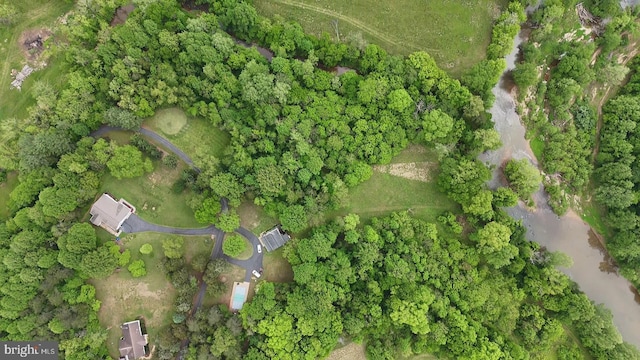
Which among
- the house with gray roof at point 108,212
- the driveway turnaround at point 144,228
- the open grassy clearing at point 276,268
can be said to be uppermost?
the house with gray roof at point 108,212

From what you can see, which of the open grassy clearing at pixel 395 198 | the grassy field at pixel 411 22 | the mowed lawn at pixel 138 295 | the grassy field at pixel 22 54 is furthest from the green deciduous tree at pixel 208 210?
the grassy field at pixel 411 22

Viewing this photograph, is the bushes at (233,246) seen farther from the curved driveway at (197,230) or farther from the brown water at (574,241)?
the brown water at (574,241)

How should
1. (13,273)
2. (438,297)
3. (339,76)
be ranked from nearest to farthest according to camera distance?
(13,273) → (438,297) → (339,76)

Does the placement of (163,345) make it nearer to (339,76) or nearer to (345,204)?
(345,204)

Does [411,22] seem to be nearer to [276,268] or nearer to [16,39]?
[276,268]

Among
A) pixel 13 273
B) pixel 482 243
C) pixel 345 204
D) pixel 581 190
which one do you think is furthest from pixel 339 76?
pixel 13 273

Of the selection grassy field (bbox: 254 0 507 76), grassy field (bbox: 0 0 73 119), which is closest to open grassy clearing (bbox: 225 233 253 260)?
grassy field (bbox: 254 0 507 76)
